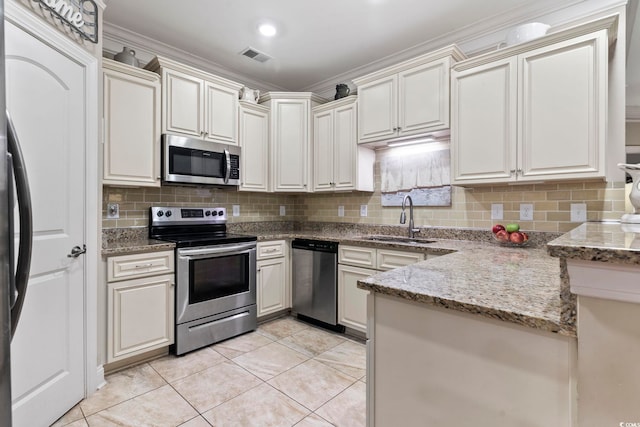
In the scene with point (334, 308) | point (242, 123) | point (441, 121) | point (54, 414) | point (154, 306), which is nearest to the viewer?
point (54, 414)

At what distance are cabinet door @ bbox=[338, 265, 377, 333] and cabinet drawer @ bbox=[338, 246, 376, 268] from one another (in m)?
0.05

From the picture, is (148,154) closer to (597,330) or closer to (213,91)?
(213,91)

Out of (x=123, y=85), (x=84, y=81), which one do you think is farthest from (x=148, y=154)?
(x=84, y=81)

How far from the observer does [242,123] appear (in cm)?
320

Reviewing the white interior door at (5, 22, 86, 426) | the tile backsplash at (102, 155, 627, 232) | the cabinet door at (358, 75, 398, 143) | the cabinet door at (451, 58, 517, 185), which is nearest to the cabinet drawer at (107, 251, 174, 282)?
the white interior door at (5, 22, 86, 426)

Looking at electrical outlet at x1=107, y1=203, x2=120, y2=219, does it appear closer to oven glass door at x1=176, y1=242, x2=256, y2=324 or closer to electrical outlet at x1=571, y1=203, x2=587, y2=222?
oven glass door at x1=176, y1=242, x2=256, y2=324

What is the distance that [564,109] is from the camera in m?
1.99

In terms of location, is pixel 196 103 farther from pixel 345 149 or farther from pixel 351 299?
pixel 351 299

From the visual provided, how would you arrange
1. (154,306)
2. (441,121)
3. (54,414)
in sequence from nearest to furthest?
(54,414)
(154,306)
(441,121)

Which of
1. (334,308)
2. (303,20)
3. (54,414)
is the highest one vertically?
(303,20)

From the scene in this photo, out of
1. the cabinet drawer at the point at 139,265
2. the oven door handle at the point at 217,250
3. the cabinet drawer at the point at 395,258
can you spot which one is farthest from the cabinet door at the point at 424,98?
the cabinet drawer at the point at 139,265

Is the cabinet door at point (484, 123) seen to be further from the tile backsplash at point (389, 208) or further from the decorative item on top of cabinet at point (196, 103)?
the decorative item on top of cabinet at point (196, 103)

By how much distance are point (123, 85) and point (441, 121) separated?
2.49 meters

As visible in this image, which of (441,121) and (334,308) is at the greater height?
(441,121)
